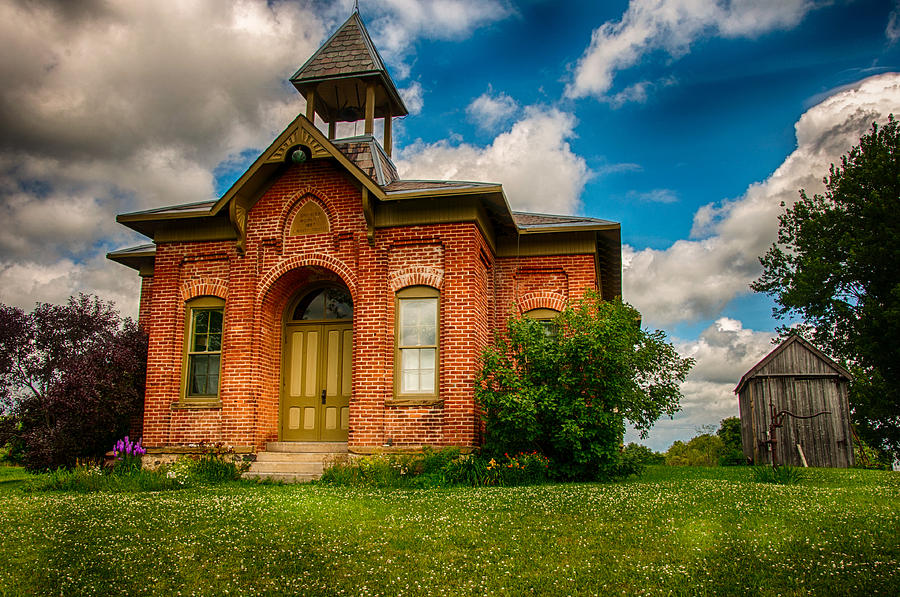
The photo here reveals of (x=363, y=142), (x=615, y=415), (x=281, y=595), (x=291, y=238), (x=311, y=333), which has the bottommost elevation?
(x=281, y=595)

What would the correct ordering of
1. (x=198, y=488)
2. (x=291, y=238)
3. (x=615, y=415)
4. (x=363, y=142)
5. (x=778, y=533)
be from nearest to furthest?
(x=778, y=533) < (x=198, y=488) < (x=615, y=415) < (x=291, y=238) < (x=363, y=142)

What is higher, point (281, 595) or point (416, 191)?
point (416, 191)

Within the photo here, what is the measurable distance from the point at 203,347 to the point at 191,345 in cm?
27

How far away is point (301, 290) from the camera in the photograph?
16.0 metres

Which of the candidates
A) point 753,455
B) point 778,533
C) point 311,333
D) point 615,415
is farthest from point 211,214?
point 753,455

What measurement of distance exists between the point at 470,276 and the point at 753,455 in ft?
41.0

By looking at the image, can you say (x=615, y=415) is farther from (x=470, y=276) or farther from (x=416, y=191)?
(x=416, y=191)

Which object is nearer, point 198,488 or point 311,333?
point 198,488

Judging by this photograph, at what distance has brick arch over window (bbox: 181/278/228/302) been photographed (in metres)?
15.5

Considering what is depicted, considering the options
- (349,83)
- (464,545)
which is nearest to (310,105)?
(349,83)

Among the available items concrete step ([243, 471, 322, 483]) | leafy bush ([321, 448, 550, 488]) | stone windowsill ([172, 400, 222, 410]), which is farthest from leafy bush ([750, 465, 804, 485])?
stone windowsill ([172, 400, 222, 410])

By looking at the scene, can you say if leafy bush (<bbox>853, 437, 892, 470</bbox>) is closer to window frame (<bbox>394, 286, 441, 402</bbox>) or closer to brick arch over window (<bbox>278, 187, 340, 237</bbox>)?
window frame (<bbox>394, 286, 441, 402</bbox>)

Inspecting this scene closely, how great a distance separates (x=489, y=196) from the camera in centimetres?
1434

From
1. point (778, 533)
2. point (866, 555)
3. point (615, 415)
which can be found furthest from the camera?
point (615, 415)
